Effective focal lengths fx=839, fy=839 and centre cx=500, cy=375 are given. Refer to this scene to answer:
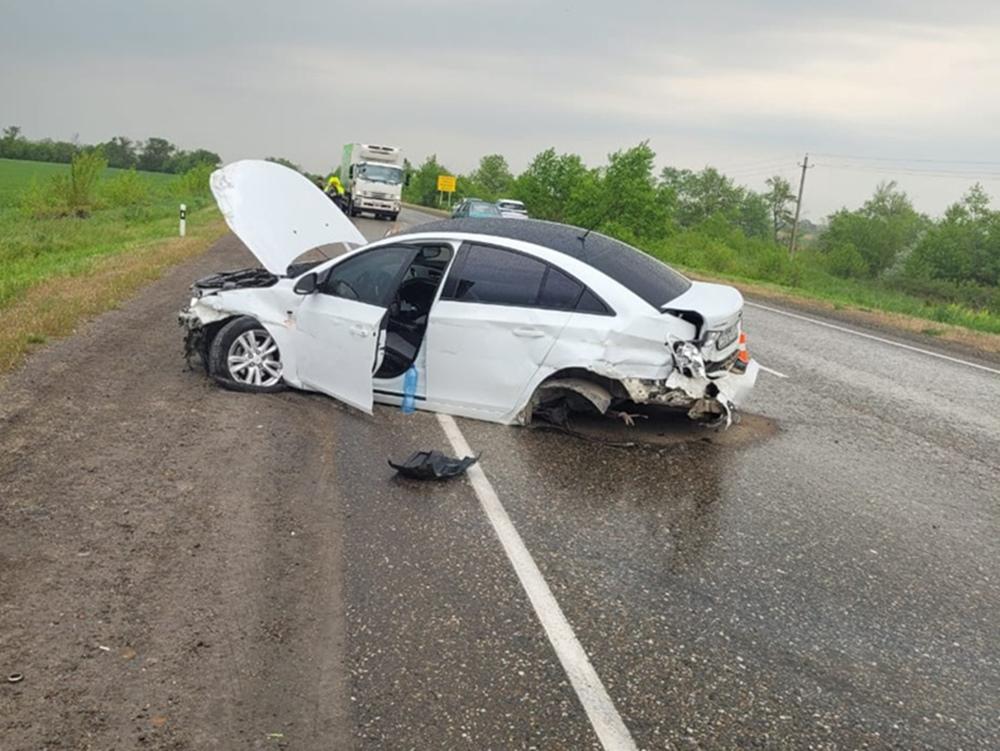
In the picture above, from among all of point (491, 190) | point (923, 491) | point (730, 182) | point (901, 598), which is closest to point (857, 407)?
point (923, 491)

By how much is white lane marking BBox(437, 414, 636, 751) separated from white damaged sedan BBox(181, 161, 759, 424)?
Answer: 126cm

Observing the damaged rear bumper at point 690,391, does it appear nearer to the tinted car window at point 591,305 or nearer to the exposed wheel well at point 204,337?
the tinted car window at point 591,305

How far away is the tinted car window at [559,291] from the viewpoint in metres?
6.46

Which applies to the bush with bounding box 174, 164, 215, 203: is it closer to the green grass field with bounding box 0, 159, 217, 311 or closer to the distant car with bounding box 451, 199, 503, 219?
the green grass field with bounding box 0, 159, 217, 311

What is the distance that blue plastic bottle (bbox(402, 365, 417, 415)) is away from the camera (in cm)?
692

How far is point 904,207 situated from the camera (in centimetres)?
8381

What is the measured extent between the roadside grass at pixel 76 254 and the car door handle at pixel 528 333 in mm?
4577

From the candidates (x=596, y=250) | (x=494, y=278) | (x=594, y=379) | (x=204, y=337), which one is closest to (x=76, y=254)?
(x=204, y=337)

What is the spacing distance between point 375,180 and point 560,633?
37.7 m

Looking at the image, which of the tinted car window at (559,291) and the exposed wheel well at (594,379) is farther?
the tinted car window at (559,291)

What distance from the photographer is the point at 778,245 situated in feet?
206

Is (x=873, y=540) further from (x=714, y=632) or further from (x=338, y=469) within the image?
Result: (x=338, y=469)

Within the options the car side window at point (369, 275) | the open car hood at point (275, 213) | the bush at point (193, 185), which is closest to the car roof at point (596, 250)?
the car side window at point (369, 275)

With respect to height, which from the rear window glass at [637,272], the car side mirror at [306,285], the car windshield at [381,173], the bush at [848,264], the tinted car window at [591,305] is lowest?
the bush at [848,264]
